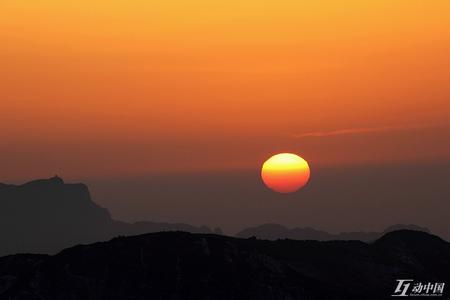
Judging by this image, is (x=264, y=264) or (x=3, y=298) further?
(x=264, y=264)

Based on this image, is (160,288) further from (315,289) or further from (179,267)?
(315,289)

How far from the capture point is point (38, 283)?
19038cm

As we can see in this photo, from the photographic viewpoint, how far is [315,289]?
18500cm

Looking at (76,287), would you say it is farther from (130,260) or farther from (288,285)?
(288,285)

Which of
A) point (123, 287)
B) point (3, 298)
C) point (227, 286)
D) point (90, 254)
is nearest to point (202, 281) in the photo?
point (227, 286)

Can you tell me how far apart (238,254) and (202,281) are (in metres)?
16.6

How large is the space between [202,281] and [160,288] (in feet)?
29.7

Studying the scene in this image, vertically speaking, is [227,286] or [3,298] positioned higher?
[227,286]

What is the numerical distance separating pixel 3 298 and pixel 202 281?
4194cm

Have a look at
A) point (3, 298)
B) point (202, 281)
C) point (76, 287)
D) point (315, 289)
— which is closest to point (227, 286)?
point (202, 281)

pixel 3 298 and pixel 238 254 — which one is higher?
pixel 238 254

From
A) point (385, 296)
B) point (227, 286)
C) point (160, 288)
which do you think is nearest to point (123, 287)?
point (160, 288)

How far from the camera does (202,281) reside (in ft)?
609

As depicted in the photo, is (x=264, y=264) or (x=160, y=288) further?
(x=264, y=264)
